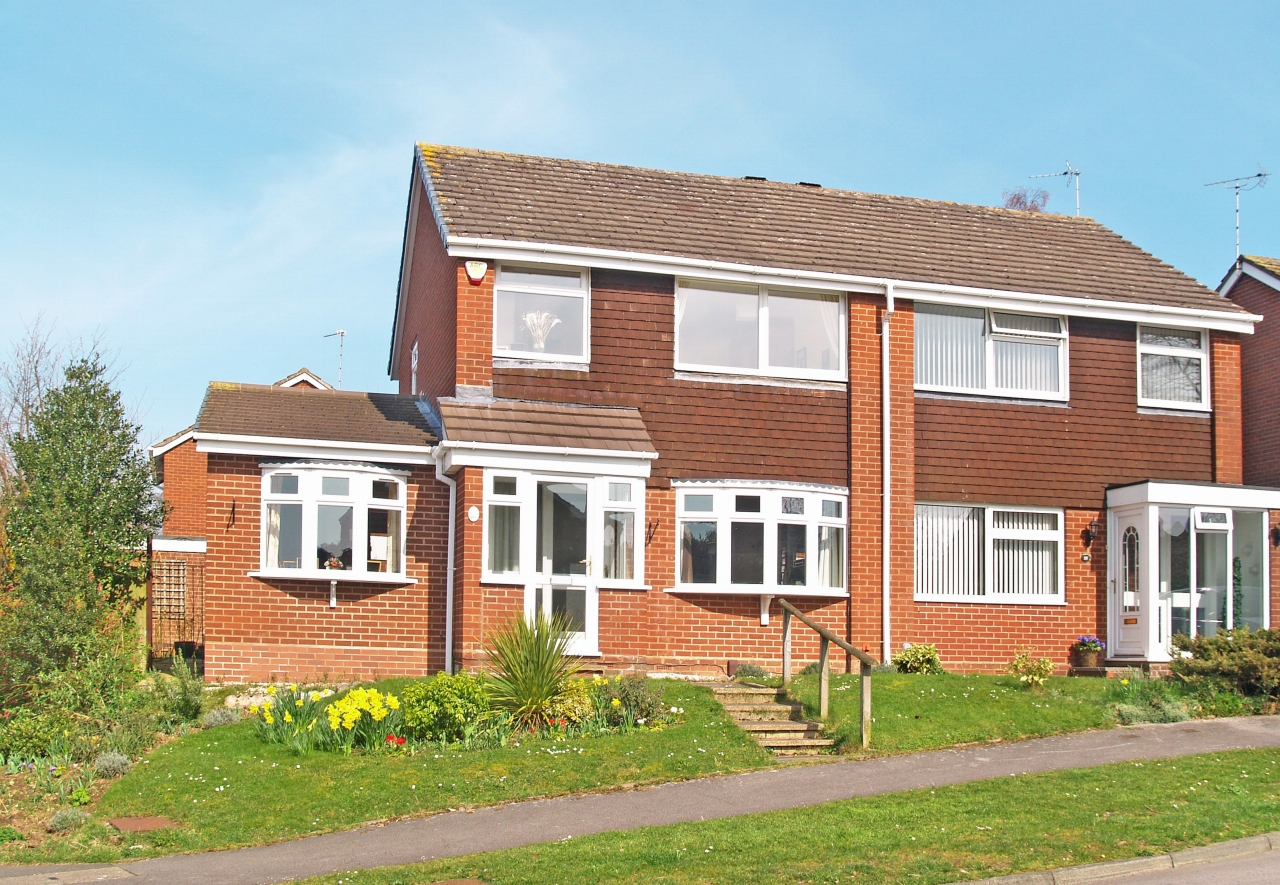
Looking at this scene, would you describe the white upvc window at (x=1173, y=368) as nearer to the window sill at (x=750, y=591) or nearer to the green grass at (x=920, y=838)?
the window sill at (x=750, y=591)

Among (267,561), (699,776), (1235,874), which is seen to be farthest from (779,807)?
(267,561)

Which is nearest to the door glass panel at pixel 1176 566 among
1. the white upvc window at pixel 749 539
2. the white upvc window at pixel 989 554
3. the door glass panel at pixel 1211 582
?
the door glass panel at pixel 1211 582

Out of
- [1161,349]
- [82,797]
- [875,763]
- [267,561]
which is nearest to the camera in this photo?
[82,797]

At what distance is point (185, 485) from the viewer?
31.8 metres

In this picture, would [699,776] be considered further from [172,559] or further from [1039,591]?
[172,559]

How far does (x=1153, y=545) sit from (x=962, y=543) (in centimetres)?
273

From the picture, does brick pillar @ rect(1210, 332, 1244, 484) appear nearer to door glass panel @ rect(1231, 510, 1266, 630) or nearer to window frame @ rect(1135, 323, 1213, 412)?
window frame @ rect(1135, 323, 1213, 412)

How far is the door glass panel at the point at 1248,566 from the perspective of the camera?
65.4ft

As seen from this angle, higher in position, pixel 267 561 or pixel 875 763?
pixel 267 561

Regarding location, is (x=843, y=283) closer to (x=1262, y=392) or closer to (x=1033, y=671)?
(x=1033, y=671)

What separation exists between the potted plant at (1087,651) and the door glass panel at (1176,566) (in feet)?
3.59

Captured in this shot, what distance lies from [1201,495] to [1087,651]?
9.33ft

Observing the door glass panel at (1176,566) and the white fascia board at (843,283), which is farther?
the door glass panel at (1176,566)

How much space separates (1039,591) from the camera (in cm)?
2017
